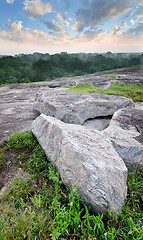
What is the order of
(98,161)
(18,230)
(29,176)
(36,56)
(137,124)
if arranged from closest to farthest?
(18,230), (98,161), (29,176), (137,124), (36,56)

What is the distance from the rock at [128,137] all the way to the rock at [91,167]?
0.90 ft

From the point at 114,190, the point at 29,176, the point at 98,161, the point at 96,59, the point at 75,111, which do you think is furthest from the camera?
the point at 96,59

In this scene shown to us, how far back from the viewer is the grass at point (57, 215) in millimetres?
1401

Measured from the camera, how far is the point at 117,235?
143 cm

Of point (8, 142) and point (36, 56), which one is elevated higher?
point (36, 56)

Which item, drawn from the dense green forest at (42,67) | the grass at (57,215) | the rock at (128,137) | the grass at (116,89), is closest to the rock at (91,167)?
the grass at (57,215)

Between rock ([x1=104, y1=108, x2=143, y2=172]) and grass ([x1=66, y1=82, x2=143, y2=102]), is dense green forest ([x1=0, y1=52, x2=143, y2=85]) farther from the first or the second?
rock ([x1=104, y1=108, x2=143, y2=172])

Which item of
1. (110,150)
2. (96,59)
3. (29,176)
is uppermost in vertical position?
(96,59)

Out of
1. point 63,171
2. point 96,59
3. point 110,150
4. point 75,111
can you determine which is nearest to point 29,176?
point 63,171

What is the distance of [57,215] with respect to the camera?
4.98 feet

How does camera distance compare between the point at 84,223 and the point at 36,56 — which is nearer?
the point at 84,223

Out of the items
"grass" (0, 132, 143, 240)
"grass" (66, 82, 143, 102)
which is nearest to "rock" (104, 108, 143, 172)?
"grass" (0, 132, 143, 240)

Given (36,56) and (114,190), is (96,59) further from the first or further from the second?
(114,190)

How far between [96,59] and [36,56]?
1907cm
